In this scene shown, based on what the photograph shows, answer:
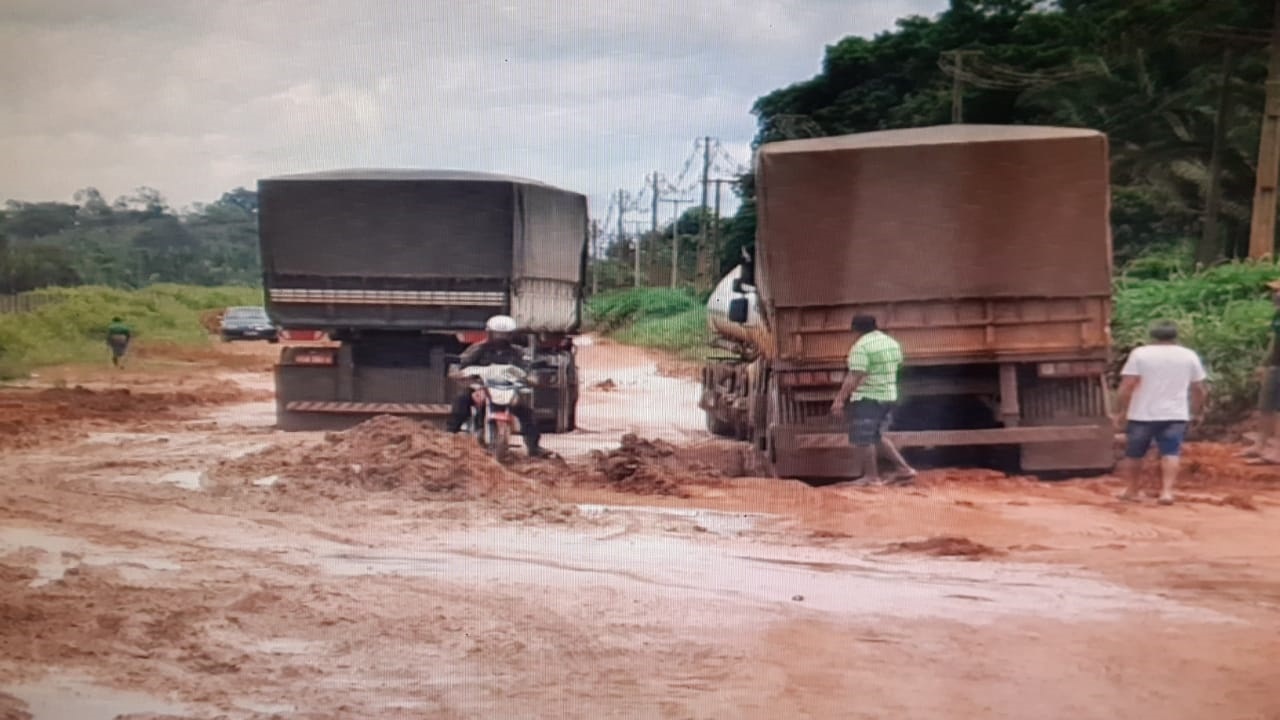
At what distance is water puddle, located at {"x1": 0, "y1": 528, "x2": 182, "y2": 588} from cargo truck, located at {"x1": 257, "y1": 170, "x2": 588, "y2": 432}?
6051 millimetres

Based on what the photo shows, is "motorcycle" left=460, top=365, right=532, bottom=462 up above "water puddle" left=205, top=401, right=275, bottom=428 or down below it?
above

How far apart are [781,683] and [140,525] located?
15.2 feet

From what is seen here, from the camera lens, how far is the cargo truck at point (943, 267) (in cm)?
1018

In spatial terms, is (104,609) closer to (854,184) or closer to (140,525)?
(140,525)

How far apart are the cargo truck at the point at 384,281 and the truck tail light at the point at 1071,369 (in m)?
5.24

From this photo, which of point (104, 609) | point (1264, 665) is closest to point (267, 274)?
point (104, 609)

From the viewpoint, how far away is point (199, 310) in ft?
34.3

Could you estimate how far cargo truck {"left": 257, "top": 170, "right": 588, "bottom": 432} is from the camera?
13453 millimetres

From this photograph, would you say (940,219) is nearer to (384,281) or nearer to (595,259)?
(384,281)

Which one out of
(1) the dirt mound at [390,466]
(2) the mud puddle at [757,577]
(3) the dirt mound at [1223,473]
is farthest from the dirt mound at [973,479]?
(1) the dirt mound at [390,466]

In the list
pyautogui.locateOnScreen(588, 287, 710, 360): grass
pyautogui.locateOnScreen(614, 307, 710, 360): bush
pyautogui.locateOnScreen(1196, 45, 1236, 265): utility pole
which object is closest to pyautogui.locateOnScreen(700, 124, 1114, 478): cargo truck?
pyautogui.locateOnScreen(1196, 45, 1236, 265): utility pole

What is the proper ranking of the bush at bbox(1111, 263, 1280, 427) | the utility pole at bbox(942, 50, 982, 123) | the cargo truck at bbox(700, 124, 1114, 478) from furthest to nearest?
the bush at bbox(1111, 263, 1280, 427) → the cargo truck at bbox(700, 124, 1114, 478) → the utility pole at bbox(942, 50, 982, 123)

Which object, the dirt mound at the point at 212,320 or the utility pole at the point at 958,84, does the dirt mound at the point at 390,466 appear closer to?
the dirt mound at the point at 212,320

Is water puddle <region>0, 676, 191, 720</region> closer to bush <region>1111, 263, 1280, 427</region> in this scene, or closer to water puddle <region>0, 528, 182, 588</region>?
water puddle <region>0, 528, 182, 588</region>
